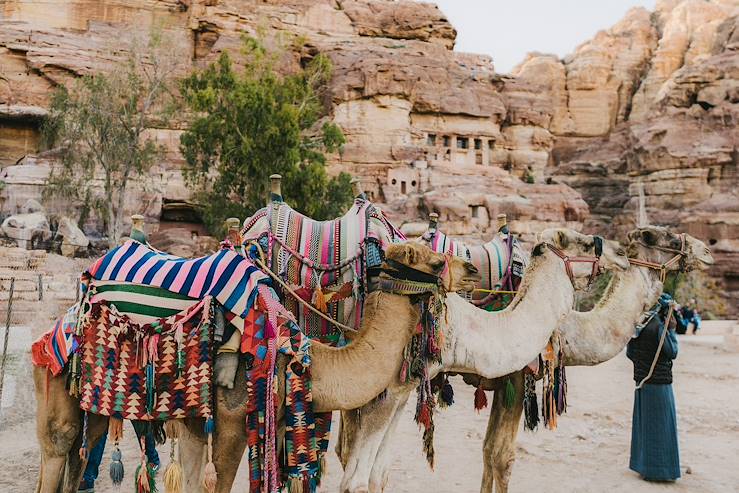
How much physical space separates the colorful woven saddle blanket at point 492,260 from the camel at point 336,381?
1.72 meters

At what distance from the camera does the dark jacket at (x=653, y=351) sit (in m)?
6.05

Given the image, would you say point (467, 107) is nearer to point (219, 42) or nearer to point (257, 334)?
point (219, 42)

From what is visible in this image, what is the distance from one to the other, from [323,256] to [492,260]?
62.9 inches

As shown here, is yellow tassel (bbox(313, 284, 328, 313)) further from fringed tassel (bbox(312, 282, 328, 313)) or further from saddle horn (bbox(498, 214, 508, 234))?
saddle horn (bbox(498, 214, 508, 234))

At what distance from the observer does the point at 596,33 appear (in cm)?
7156

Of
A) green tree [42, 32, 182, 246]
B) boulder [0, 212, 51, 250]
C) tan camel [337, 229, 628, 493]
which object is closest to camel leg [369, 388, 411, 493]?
tan camel [337, 229, 628, 493]

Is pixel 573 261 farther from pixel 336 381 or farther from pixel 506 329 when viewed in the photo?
pixel 336 381

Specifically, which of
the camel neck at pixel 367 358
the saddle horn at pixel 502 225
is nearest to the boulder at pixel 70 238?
the saddle horn at pixel 502 225

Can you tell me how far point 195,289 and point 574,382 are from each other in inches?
402

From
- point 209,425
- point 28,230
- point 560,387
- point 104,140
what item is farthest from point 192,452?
point 104,140

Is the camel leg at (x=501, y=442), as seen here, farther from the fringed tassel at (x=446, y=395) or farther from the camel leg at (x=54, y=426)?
the camel leg at (x=54, y=426)

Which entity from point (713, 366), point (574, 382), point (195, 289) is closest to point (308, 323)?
point (195, 289)

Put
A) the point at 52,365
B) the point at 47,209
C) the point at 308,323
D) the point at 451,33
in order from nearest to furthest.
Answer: the point at 52,365
the point at 308,323
the point at 47,209
the point at 451,33

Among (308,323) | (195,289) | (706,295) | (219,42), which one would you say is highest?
(219,42)
